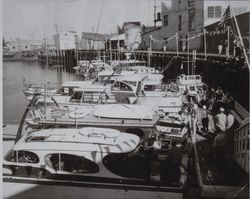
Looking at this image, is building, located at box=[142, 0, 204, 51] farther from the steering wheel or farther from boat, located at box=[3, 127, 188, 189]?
the steering wheel

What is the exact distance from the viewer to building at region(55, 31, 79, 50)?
2352 cm

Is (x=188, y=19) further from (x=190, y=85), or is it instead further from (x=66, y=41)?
(x=66, y=41)

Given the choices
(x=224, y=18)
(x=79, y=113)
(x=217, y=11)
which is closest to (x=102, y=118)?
(x=79, y=113)

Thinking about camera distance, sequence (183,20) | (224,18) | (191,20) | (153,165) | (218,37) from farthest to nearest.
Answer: (218,37) → (191,20) → (183,20) → (224,18) → (153,165)

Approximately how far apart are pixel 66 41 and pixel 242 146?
22755 mm

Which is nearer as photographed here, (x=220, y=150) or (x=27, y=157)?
(x=27, y=157)

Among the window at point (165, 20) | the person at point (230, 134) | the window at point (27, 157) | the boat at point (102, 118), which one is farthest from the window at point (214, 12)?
the window at point (27, 157)

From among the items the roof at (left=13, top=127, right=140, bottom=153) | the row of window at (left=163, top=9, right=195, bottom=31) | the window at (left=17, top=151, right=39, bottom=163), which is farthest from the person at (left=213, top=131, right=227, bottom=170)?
the row of window at (left=163, top=9, right=195, bottom=31)

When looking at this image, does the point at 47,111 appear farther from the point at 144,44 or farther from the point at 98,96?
the point at 144,44

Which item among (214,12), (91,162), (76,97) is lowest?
(91,162)

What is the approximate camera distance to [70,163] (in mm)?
2732

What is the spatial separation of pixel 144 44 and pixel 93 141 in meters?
12.8

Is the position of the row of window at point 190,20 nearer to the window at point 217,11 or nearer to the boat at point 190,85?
the window at point 217,11

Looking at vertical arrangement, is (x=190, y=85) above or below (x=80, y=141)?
above
